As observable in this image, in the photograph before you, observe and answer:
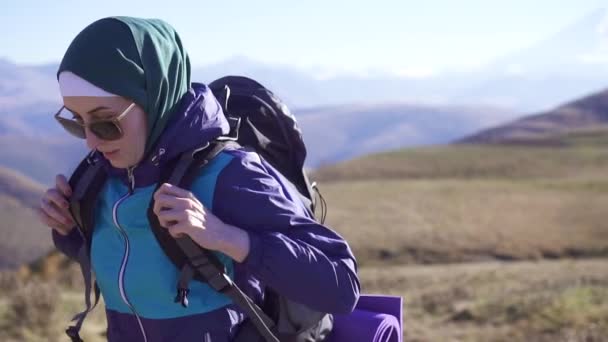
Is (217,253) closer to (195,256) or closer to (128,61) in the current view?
(195,256)

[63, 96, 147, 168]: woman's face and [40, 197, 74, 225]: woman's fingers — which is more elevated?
[63, 96, 147, 168]: woman's face

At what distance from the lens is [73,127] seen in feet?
7.38

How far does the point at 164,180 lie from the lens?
2.09 metres

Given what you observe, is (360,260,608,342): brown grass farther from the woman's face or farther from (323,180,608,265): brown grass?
(323,180,608,265): brown grass

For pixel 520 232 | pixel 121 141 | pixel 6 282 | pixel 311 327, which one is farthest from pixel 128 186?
pixel 520 232

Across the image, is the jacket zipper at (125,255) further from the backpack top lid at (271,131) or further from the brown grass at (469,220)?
the brown grass at (469,220)

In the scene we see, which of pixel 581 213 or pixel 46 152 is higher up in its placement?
pixel 581 213

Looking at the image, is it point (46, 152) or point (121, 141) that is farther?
point (46, 152)

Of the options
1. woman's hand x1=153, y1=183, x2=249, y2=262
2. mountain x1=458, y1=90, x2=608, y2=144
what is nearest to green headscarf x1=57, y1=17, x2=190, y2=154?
woman's hand x1=153, y1=183, x2=249, y2=262

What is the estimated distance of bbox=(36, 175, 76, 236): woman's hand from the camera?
7.75 feet

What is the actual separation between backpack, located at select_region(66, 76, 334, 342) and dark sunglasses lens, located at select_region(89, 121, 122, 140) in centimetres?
15

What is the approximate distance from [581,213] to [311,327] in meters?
31.2

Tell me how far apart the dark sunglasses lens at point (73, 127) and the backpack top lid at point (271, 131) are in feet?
1.34

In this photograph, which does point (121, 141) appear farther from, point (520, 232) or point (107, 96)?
point (520, 232)
